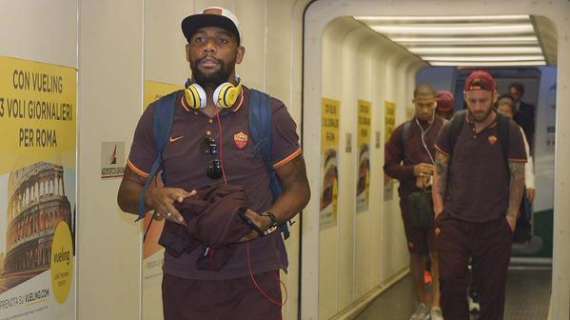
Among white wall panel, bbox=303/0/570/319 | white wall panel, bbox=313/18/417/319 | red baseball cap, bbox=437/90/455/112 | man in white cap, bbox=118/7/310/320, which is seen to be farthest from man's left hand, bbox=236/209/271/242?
red baseball cap, bbox=437/90/455/112

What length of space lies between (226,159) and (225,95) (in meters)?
0.22

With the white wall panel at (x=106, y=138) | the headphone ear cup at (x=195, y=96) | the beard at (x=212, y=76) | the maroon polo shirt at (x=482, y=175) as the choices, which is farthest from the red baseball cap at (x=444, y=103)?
the headphone ear cup at (x=195, y=96)

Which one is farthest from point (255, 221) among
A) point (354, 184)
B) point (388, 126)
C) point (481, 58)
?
point (481, 58)

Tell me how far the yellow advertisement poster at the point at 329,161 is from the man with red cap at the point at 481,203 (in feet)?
5.11

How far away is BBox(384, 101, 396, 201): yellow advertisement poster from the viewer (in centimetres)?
1204

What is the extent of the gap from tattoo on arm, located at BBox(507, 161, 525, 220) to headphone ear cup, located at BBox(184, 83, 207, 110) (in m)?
3.72

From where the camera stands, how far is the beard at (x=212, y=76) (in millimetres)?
3850

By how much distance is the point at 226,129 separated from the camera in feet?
12.5

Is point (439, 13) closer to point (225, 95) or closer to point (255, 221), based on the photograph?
point (225, 95)

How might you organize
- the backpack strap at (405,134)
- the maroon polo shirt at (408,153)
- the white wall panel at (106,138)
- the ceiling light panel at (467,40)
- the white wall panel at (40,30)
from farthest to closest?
1. the ceiling light panel at (467,40)
2. the backpack strap at (405,134)
3. the maroon polo shirt at (408,153)
4. the white wall panel at (106,138)
5. the white wall panel at (40,30)

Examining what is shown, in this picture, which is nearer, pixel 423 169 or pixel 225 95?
pixel 225 95

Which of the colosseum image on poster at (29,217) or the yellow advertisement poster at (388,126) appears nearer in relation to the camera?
the colosseum image on poster at (29,217)

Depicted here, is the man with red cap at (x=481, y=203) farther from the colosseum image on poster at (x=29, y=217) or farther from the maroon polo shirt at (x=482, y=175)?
the colosseum image on poster at (x=29, y=217)

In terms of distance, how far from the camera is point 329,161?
8.93m
